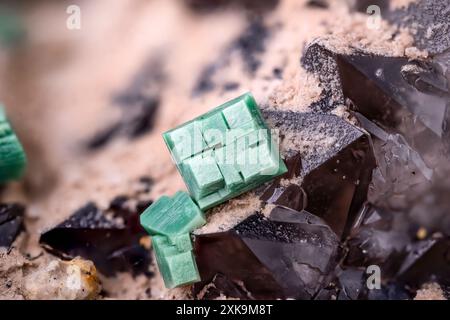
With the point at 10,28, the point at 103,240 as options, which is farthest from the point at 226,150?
the point at 10,28

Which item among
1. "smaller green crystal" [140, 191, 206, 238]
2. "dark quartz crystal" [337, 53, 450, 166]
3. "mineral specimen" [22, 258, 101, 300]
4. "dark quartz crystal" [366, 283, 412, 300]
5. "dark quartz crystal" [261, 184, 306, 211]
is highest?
"dark quartz crystal" [337, 53, 450, 166]

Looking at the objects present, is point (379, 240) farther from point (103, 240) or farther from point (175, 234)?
point (103, 240)

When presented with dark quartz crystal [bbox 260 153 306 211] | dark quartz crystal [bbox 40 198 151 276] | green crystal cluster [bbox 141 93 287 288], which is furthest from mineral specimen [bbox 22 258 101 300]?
dark quartz crystal [bbox 260 153 306 211]

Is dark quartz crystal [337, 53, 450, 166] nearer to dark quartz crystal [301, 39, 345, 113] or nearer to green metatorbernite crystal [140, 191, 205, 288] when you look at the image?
dark quartz crystal [301, 39, 345, 113]

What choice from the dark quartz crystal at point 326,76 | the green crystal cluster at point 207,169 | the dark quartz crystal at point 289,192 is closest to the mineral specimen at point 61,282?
the green crystal cluster at point 207,169
